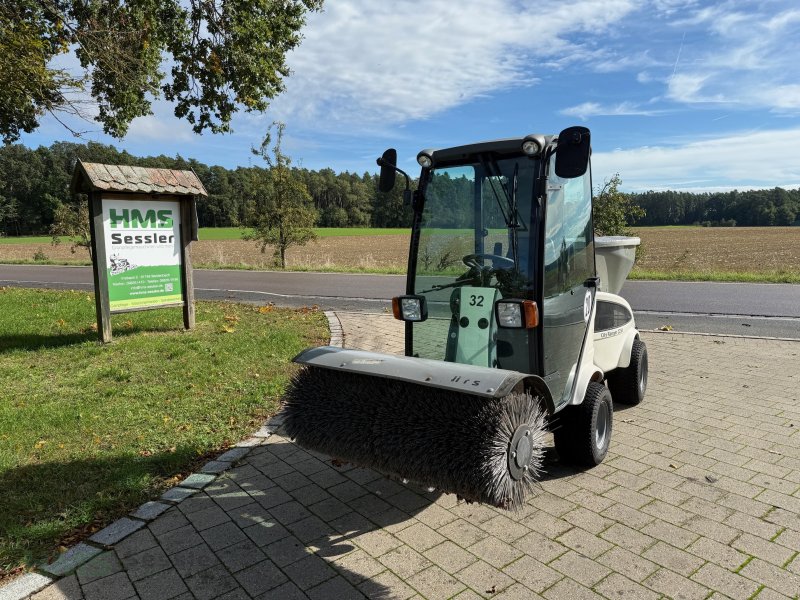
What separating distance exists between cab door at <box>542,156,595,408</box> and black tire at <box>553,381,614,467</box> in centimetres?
23

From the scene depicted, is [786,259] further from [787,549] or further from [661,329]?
[787,549]

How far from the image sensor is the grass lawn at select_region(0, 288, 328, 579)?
3330 millimetres

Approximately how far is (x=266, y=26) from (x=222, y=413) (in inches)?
304

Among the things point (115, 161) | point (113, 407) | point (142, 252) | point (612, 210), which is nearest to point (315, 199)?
point (115, 161)

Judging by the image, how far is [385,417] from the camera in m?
2.77

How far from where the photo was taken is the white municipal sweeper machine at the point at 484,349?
252cm

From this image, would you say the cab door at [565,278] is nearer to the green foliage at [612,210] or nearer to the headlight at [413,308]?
the headlight at [413,308]

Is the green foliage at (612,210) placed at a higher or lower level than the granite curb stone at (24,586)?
higher

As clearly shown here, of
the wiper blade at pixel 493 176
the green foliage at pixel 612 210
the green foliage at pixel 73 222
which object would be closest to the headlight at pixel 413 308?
the wiper blade at pixel 493 176

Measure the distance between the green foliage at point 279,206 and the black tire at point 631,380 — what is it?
18.0 m

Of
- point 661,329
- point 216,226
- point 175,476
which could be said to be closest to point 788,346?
point 661,329

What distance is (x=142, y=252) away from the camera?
319 inches

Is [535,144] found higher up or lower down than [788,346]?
higher up

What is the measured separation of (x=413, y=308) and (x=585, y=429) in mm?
1457
